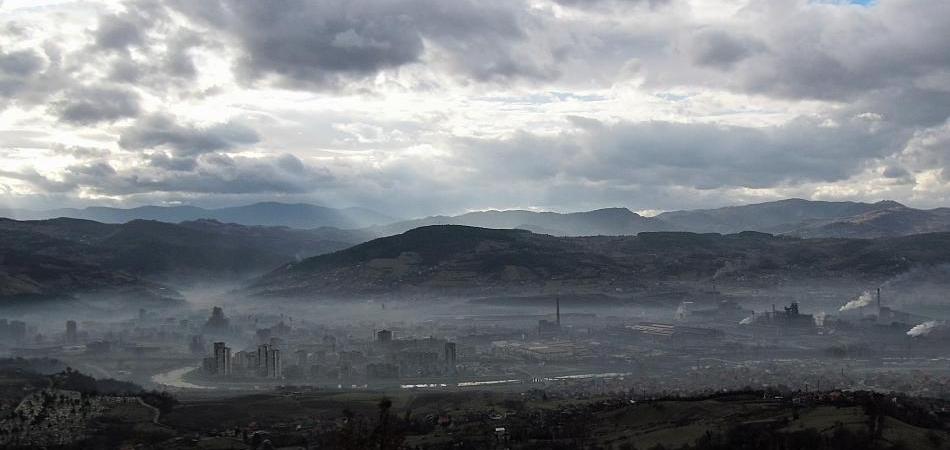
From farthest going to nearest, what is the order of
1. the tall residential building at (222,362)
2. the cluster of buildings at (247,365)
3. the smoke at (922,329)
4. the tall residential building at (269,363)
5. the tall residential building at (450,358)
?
1. the smoke at (922,329)
2. the tall residential building at (222,362)
3. the tall residential building at (450,358)
4. the cluster of buildings at (247,365)
5. the tall residential building at (269,363)

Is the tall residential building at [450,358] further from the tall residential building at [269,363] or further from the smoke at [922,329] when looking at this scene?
the smoke at [922,329]

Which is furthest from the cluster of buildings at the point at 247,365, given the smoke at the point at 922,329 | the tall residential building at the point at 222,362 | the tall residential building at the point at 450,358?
the smoke at the point at 922,329

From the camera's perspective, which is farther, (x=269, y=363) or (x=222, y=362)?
(x=222, y=362)

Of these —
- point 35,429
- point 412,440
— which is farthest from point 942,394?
point 35,429

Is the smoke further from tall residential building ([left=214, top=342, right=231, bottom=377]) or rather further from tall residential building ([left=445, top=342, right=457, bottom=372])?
tall residential building ([left=214, top=342, right=231, bottom=377])

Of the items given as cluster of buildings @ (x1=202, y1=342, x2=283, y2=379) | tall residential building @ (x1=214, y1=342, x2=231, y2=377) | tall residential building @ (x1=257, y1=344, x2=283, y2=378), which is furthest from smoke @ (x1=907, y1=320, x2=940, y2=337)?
tall residential building @ (x1=214, y1=342, x2=231, y2=377)

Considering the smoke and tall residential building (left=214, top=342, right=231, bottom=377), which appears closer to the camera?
tall residential building (left=214, top=342, right=231, bottom=377)

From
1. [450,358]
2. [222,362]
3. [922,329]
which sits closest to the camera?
[222,362]

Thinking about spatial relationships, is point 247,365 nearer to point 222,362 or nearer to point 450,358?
point 222,362

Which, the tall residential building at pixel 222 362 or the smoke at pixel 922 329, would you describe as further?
the smoke at pixel 922 329

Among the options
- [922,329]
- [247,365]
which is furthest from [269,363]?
[922,329]

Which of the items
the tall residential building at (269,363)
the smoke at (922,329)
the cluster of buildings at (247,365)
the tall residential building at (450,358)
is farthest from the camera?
the smoke at (922,329)
